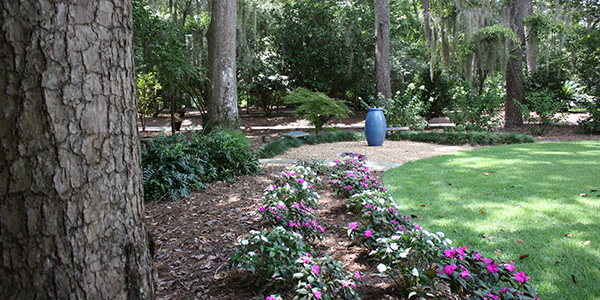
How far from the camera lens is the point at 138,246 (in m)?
1.27

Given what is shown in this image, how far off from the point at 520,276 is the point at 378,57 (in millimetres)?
10075

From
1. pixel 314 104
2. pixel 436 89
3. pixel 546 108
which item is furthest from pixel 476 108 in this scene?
pixel 314 104

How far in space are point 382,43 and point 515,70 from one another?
13.1 feet

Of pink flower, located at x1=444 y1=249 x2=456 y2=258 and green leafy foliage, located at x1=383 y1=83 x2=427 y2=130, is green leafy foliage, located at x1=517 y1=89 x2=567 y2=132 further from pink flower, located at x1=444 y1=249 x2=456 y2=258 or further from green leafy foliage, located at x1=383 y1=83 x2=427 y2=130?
pink flower, located at x1=444 y1=249 x2=456 y2=258

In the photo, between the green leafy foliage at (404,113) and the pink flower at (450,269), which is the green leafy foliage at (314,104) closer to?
the green leafy foliage at (404,113)

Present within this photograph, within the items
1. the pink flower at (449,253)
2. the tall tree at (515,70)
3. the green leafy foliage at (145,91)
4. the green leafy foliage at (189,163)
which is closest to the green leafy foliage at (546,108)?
the tall tree at (515,70)

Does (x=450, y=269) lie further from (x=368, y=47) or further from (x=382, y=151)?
(x=368, y=47)

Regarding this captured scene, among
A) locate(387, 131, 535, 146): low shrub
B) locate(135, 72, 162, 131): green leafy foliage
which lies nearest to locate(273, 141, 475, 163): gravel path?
locate(387, 131, 535, 146): low shrub

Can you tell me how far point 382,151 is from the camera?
24.7 feet

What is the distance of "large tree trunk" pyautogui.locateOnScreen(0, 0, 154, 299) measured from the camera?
3.36 feet

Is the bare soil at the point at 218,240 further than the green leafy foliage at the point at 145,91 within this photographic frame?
No

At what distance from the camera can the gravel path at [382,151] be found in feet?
22.3

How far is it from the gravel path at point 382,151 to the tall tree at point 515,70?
3.92 metres

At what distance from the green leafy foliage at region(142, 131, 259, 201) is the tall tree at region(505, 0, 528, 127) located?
8.59 m
